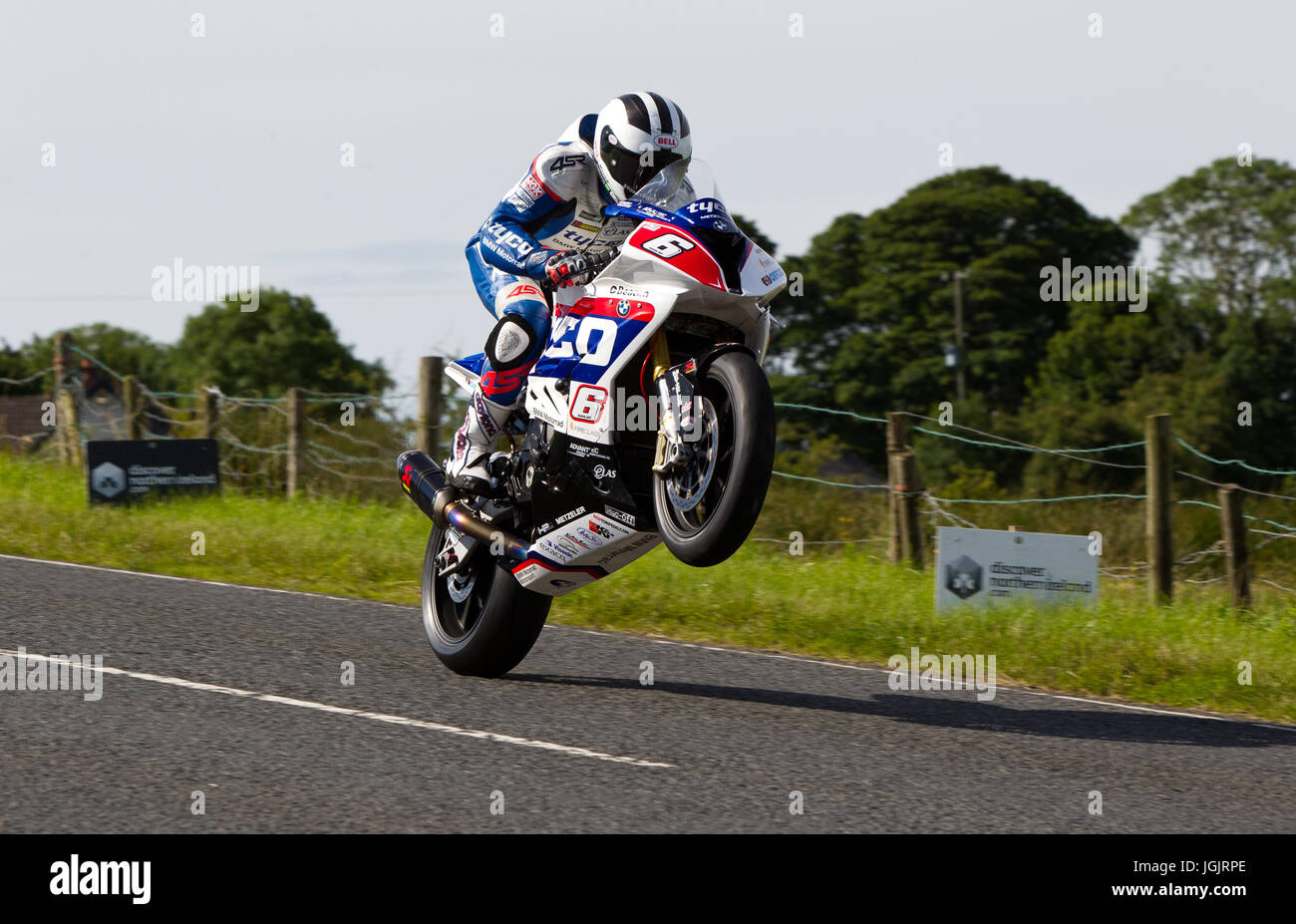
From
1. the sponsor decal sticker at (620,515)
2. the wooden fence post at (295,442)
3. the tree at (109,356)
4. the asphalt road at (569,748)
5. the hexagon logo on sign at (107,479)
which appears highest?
the tree at (109,356)

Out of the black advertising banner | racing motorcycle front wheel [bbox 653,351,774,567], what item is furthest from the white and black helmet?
the black advertising banner

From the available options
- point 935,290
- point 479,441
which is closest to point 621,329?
point 479,441

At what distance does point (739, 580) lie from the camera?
36.1ft

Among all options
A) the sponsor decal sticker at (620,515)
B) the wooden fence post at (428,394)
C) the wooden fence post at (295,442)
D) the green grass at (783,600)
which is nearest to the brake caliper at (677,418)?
the sponsor decal sticker at (620,515)

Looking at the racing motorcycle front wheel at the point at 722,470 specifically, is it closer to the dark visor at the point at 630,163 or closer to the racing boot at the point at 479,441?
the dark visor at the point at 630,163

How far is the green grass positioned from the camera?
8.20 m

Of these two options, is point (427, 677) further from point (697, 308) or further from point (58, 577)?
point (58, 577)

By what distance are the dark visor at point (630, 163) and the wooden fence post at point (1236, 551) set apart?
6172 millimetres

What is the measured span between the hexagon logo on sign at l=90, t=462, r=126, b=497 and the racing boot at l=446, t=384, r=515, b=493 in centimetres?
838

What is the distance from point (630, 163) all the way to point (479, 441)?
5.49 feet

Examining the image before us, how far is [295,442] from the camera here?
54.3 feet

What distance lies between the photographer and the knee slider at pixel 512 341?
689 centimetres

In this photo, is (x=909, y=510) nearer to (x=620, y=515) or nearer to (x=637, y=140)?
(x=620, y=515)

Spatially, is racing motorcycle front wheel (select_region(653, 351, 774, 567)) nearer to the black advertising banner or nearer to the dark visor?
the dark visor
